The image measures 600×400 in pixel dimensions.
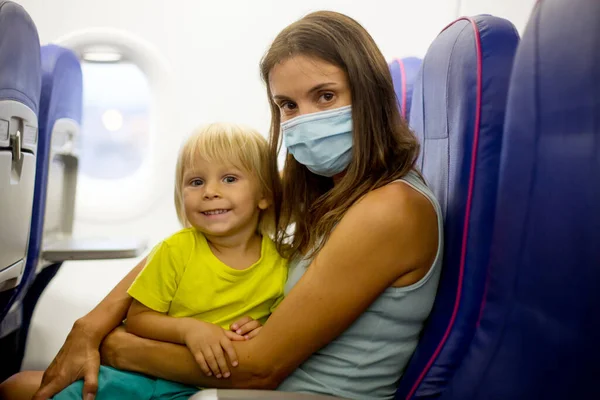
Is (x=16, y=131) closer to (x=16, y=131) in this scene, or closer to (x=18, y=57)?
(x=16, y=131)

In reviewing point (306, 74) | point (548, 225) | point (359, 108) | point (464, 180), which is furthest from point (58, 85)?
point (548, 225)

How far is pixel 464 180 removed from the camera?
54.8 inches

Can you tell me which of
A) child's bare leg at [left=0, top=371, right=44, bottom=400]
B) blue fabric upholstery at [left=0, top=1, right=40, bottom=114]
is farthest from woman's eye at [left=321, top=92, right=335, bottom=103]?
child's bare leg at [left=0, top=371, right=44, bottom=400]

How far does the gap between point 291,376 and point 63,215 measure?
1.78 meters

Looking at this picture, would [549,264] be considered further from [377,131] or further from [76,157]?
[76,157]

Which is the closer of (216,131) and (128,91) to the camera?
(216,131)

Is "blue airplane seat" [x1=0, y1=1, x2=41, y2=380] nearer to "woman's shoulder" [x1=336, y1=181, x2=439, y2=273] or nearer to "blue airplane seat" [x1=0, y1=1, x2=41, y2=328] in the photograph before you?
"blue airplane seat" [x1=0, y1=1, x2=41, y2=328]

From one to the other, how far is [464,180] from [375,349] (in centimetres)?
46

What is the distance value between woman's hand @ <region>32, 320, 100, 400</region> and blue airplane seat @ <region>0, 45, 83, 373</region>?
1.97 ft

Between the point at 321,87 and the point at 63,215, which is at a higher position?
the point at 321,87

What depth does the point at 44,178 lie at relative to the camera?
2316 mm

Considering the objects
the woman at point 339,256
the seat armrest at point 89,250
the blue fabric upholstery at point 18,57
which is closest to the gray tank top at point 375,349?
the woman at point 339,256

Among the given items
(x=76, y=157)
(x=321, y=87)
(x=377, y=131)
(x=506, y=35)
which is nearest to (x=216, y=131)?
(x=321, y=87)

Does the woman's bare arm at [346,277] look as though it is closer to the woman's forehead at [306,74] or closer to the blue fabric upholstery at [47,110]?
the woman's forehead at [306,74]
